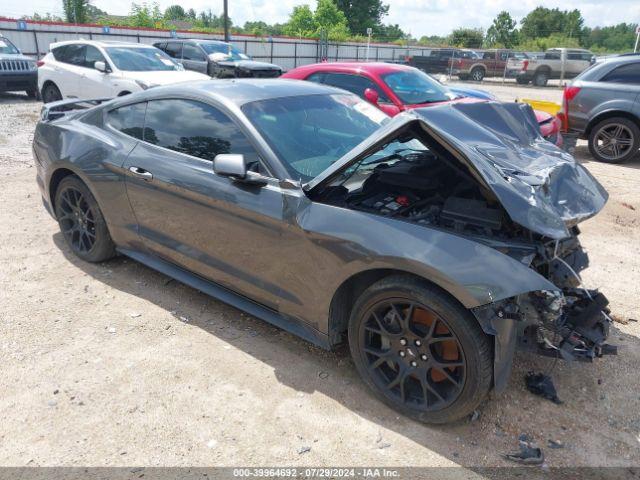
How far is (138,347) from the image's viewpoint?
10.7 feet

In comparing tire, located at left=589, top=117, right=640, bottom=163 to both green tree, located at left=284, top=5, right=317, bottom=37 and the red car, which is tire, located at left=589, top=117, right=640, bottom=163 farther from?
Answer: green tree, located at left=284, top=5, right=317, bottom=37

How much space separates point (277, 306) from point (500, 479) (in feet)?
5.00

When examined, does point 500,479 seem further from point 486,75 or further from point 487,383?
point 486,75

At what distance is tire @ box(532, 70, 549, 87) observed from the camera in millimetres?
27469

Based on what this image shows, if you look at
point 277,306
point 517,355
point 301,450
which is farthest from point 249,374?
point 517,355

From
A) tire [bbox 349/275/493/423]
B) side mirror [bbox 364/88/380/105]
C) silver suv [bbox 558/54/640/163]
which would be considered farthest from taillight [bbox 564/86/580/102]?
tire [bbox 349/275/493/423]

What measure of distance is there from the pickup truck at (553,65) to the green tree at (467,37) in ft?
86.3

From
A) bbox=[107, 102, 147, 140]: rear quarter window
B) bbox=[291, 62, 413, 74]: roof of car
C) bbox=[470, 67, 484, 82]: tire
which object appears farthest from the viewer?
bbox=[470, 67, 484, 82]: tire

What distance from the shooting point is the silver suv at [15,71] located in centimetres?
1357

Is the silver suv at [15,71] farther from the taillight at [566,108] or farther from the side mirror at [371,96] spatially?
the taillight at [566,108]

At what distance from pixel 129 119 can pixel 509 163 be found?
287 centimetres

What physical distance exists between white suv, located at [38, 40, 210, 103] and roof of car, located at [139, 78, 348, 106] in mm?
6595

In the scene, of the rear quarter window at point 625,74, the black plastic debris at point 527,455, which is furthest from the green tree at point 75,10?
the black plastic debris at point 527,455

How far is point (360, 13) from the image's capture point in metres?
67.0
